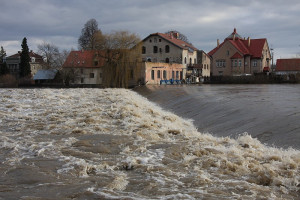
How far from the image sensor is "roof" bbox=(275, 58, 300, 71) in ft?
243

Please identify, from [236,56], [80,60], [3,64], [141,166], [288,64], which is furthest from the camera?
[3,64]

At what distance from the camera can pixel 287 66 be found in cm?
7506

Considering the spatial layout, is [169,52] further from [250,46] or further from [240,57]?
[250,46]

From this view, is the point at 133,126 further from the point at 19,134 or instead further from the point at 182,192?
the point at 182,192

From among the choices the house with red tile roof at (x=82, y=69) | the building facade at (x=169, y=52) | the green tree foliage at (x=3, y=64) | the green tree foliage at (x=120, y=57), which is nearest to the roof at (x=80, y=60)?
the house with red tile roof at (x=82, y=69)

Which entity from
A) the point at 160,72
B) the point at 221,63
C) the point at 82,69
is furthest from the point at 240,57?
the point at 82,69

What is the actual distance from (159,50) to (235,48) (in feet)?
50.4

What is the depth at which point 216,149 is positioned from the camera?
29.8ft

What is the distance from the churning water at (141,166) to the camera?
6.21 metres

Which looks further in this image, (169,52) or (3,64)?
(3,64)

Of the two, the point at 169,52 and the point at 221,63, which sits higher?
the point at 169,52

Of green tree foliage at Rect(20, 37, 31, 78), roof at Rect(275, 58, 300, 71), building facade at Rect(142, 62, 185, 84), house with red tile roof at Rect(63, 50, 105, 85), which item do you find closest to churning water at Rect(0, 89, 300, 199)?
building facade at Rect(142, 62, 185, 84)

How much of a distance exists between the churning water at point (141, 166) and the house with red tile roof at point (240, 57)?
202ft

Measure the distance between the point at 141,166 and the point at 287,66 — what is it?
243ft
